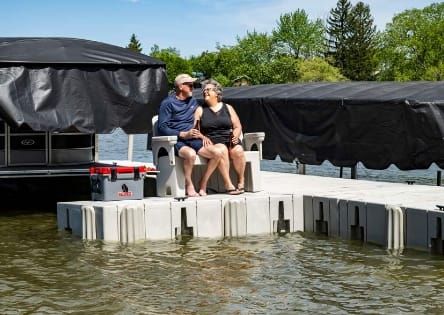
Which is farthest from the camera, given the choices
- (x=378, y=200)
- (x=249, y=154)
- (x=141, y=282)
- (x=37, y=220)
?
(x=37, y=220)

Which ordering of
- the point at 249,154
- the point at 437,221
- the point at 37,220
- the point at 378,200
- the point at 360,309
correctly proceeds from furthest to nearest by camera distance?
the point at 37,220, the point at 249,154, the point at 378,200, the point at 437,221, the point at 360,309

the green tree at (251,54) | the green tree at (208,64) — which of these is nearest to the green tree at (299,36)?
the green tree at (251,54)

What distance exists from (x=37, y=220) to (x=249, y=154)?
114 inches

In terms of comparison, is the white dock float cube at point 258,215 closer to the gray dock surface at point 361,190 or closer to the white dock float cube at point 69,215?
the gray dock surface at point 361,190

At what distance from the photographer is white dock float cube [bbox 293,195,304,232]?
995 cm

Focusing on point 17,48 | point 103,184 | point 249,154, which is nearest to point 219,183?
point 249,154

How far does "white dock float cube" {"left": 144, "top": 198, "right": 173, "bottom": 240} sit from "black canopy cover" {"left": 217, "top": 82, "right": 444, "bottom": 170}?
4.06 metres

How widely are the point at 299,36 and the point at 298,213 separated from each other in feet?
276

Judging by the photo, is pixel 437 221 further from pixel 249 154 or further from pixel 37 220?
pixel 37 220

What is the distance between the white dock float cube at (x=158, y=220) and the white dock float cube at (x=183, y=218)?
50 mm

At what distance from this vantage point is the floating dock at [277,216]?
869 cm

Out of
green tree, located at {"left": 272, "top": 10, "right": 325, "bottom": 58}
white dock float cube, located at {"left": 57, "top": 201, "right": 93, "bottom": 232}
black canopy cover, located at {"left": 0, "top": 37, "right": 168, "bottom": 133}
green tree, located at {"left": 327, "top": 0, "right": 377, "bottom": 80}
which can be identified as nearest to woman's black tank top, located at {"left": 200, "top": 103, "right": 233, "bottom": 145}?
white dock float cube, located at {"left": 57, "top": 201, "right": 93, "bottom": 232}

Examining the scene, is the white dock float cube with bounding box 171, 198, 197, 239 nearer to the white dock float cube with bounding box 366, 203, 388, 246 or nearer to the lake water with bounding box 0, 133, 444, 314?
the lake water with bounding box 0, 133, 444, 314

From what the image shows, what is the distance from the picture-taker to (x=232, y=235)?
958cm
